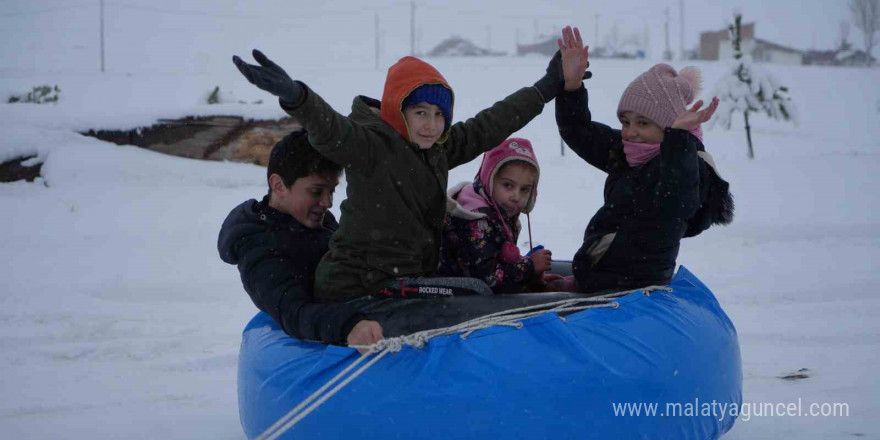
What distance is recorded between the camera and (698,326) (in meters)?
2.96

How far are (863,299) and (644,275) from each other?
11.8ft

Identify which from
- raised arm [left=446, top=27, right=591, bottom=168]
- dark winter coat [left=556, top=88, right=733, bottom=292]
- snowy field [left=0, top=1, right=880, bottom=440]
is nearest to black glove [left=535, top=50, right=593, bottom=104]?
raised arm [left=446, top=27, right=591, bottom=168]

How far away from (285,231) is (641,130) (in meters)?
1.56

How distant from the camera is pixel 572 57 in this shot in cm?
354

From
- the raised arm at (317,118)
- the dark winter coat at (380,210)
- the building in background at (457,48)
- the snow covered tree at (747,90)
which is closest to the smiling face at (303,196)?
the dark winter coat at (380,210)

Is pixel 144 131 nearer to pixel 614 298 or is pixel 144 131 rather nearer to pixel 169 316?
pixel 169 316

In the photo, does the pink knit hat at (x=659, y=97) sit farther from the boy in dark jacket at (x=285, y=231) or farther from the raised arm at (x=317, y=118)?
the boy in dark jacket at (x=285, y=231)

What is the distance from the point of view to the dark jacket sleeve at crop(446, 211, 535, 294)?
331cm

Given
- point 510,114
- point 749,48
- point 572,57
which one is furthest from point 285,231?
point 749,48

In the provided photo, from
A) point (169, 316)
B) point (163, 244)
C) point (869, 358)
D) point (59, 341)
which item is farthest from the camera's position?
point (163, 244)

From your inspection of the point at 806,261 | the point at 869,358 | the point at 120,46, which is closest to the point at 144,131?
the point at 806,261

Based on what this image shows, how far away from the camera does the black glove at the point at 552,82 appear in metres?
3.52

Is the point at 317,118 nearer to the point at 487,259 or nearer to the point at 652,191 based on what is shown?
the point at 487,259

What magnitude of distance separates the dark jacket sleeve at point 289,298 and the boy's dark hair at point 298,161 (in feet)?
0.87
